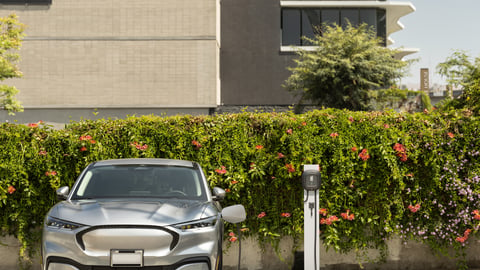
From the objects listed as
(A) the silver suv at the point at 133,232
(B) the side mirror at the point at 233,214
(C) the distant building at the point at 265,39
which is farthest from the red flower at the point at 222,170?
(C) the distant building at the point at 265,39

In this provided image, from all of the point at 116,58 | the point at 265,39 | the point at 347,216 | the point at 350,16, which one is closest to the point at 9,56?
the point at 116,58

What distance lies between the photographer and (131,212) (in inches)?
193

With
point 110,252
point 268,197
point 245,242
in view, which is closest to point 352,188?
point 268,197

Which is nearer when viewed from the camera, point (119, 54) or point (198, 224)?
point (198, 224)

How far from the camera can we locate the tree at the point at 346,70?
1198 inches

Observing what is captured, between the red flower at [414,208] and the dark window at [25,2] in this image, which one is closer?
the red flower at [414,208]

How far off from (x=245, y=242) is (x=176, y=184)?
78.7 inches

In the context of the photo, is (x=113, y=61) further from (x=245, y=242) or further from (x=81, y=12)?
(x=245, y=242)

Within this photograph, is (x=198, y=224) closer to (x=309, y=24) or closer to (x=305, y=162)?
(x=305, y=162)

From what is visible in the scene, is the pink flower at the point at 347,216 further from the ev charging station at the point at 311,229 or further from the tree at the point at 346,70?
the tree at the point at 346,70

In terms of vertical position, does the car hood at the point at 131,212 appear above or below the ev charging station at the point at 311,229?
above

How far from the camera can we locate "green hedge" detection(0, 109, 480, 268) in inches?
285

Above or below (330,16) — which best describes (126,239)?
below

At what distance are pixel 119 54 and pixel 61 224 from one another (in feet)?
93.6
